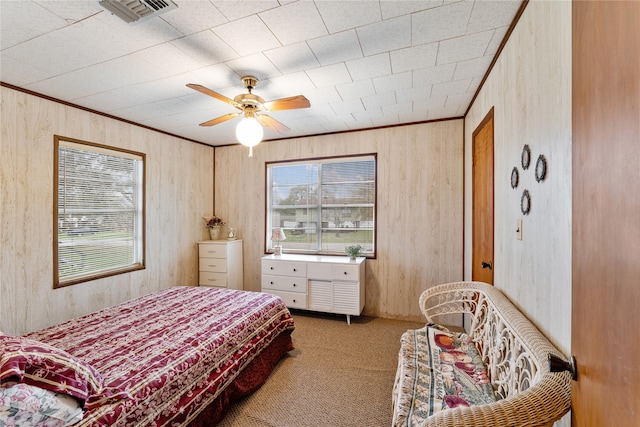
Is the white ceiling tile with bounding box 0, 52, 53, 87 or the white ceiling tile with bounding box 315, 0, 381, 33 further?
Result: the white ceiling tile with bounding box 0, 52, 53, 87

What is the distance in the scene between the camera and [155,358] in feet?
5.25

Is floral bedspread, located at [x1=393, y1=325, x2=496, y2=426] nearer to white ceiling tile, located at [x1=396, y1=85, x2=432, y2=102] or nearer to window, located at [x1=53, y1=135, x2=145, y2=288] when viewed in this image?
white ceiling tile, located at [x1=396, y1=85, x2=432, y2=102]

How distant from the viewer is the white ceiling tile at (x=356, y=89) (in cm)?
248

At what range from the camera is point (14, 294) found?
2426 millimetres

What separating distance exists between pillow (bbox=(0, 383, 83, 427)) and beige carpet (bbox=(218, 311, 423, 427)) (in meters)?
1.03

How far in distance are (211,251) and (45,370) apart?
3.13 meters

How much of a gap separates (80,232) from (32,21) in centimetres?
210

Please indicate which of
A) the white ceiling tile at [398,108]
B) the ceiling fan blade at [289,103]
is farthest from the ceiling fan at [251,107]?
the white ceiling tile at [398,108]

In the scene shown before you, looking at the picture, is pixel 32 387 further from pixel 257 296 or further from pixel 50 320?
pixel 50 320

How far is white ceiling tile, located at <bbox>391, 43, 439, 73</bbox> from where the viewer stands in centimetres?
194

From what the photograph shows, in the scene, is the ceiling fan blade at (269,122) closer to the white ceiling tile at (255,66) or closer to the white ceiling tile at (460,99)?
the white ceiling tile at (255,66)

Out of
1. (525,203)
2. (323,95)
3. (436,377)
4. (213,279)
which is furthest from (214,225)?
(525,203)

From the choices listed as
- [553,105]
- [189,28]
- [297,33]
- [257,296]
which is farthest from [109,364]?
[553,105]

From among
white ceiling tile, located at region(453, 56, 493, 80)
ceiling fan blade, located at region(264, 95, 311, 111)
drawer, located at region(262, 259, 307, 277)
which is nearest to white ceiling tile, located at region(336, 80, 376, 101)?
ceiling fan blade, located at region(264, 95, 311, 111)
